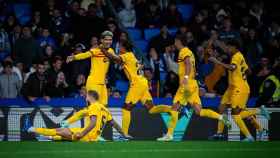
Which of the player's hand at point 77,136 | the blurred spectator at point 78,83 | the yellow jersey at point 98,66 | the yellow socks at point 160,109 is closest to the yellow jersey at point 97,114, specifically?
the player's hand at point 77,136

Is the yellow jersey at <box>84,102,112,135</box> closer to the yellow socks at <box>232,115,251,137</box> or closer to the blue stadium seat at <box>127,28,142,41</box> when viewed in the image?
the yellow socks at <box>232,115,251,137</box>

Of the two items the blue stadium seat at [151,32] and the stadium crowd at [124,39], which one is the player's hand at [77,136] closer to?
the stadium crowd at [124,39]

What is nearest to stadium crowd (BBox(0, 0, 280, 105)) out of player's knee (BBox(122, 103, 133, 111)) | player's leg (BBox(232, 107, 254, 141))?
player's leg (BBox(232, 107, 254, 141))

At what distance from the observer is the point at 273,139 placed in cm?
1756

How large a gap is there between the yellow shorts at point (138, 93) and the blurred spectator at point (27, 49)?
11.3 feet

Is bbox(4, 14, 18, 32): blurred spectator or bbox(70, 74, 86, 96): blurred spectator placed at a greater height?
bbox(4, 14, 18, 32): blurred spectator

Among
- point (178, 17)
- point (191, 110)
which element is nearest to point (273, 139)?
point (191, 110)

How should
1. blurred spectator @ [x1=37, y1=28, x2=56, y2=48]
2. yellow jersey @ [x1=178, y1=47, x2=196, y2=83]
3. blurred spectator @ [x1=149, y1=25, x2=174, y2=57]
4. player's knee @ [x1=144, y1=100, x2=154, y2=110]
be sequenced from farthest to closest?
blurred spectator @ [x1=149, y1=25, x2=174, y2=57], blurred spectator @ [x1=37, y1=28, x2=56, y2=48], player's knee @ [x1=144, y1=100, x2=154, y2=110], yellow jersey @ [x1=178, y1=47, x2=196, y2=83]

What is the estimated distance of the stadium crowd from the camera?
19.1 metres

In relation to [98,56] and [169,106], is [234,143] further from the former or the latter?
[98,56]

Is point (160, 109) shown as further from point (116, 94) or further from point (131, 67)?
point (116, 94)

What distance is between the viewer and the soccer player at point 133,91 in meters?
17.2

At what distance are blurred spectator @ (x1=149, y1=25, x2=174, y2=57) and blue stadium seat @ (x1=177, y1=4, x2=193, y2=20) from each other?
1490 millimetres

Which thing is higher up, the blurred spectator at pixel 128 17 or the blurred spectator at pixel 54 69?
the blurred spectator at pixel 128 17
